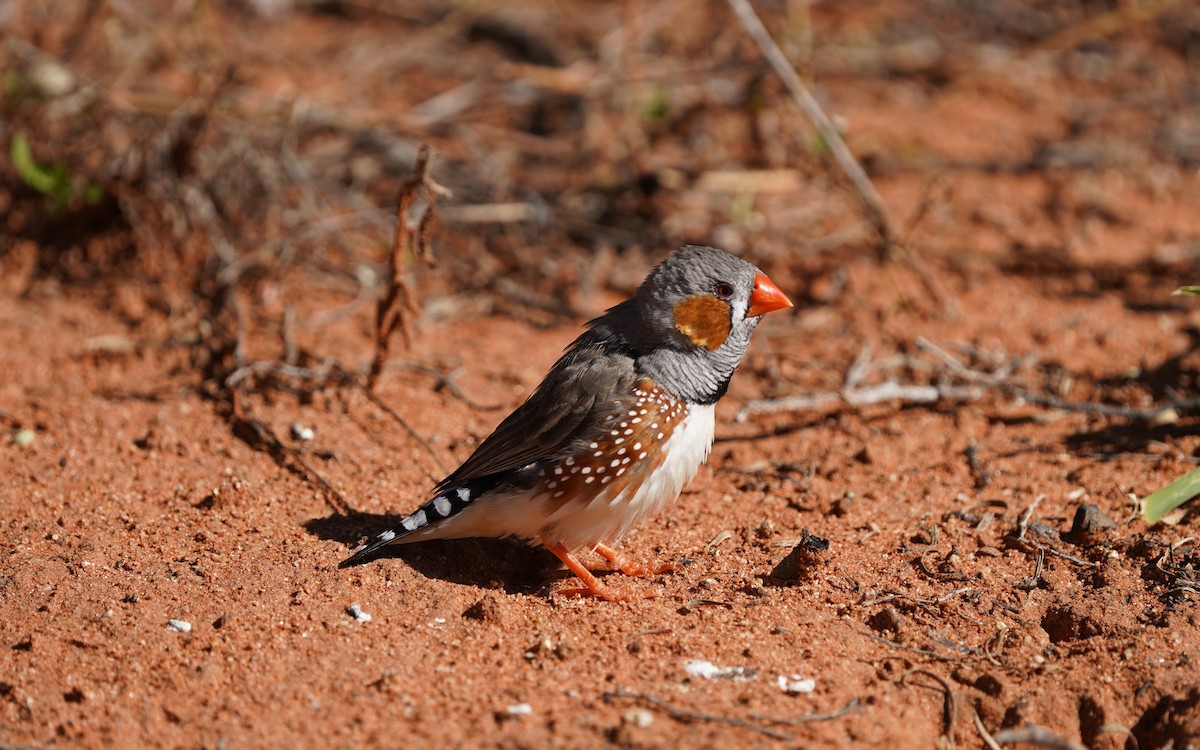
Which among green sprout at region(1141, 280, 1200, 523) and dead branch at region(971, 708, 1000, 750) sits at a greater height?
green sprout at region(1141, 280, 1200, 523)

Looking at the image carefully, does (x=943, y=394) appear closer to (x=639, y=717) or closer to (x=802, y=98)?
(x=802, y=98)

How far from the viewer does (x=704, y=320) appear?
12.5 ft

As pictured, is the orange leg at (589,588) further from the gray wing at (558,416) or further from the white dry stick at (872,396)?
the white dry stick at (872,396)

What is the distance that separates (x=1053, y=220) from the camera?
6.62 meters

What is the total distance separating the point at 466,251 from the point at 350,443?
2.17 metres

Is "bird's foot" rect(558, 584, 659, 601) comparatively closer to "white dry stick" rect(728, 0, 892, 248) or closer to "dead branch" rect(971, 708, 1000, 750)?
"dead branch" rect(971, 708, 1000, 750)

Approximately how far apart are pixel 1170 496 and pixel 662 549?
1.68 m

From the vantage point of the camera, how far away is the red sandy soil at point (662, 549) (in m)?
3.03

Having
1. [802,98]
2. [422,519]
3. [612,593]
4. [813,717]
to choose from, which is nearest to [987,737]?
[813,717]

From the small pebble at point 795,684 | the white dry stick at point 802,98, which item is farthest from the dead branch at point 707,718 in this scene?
the white dry stick at point 802,98

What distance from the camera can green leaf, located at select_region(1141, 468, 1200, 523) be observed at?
133 inches

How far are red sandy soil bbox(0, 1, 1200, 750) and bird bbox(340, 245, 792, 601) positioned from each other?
232 mm

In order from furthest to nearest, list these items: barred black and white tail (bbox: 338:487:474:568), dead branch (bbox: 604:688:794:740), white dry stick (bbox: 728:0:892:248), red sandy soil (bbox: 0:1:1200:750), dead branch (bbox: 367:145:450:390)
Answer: white dry stick (bbox: 728:0:892:248) → dead branch (bbox: 367:145:450:390) → barred black and white tail (bbox: 338:487:474:568) → red sandy soil (bbox: 0:1:1200:750) → dead branch (bbox: 604:688:794:740)

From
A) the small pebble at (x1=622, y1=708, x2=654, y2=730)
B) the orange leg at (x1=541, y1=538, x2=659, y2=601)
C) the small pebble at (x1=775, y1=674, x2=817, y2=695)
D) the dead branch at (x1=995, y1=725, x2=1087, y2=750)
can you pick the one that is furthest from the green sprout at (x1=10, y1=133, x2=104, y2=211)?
the dead branch at (x1=995, y1=725, x2=1087, y2=750)
